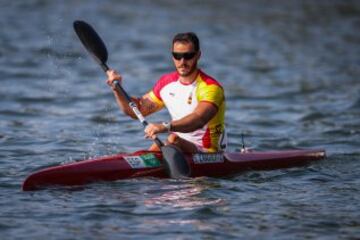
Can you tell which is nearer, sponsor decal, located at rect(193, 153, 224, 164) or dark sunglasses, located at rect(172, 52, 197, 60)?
dark sunglasses, located at rect(172, 52, 197, 60)

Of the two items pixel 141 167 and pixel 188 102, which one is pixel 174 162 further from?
pixel 188 102

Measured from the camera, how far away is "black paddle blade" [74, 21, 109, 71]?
33.2 feet

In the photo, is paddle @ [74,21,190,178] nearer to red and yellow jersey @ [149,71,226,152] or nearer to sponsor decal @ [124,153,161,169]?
sponsor decal @ [124,153,161,169]

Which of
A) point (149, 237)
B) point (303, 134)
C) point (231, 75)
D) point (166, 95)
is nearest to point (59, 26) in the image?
point (231, 75)

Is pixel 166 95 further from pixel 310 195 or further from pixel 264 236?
pixel 264 236

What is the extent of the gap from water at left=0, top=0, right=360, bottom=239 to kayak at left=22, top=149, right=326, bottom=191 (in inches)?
5.0

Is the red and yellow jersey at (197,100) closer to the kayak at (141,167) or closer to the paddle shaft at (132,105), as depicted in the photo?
the kayak at (141,167)

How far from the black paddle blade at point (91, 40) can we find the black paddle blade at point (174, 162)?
4.33 feet

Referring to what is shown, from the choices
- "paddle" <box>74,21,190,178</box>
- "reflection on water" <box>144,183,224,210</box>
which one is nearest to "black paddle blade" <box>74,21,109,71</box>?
"paddle" <box>74,21,190,178</box>

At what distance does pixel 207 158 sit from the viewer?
9898mm

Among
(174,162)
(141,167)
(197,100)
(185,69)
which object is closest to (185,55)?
(185,69)

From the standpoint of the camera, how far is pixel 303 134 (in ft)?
45.3

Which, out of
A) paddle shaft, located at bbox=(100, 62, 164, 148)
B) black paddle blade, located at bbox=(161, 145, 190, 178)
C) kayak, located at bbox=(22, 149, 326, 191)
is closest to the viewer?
kayak, located at bbox=(22, 149, 326, 191)

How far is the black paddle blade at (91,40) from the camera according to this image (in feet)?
33.2
